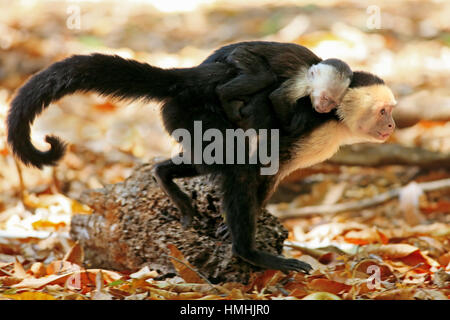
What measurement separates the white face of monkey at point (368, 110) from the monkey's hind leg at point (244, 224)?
798 mm

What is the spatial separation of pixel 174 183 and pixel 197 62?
14.2ft

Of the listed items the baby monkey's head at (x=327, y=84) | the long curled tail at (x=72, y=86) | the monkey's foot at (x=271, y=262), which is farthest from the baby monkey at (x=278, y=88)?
the monkey's foot at (x=271, y=262)

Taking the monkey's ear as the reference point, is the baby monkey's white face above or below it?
below

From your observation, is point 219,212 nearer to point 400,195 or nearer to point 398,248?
point 398,248

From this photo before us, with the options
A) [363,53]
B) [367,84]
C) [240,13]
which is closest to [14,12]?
[240,13]

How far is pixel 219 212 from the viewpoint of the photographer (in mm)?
3850

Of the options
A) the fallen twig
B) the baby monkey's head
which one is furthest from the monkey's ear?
the fallen twig

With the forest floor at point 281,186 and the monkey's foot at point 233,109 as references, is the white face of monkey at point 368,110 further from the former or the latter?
the forest floor at point 281,186

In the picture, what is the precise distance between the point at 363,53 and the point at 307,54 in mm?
4647

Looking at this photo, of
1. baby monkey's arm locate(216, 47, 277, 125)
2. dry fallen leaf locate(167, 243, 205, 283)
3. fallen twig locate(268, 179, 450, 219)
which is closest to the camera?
dry fallen leaf locate(167, 243, 205, 283)

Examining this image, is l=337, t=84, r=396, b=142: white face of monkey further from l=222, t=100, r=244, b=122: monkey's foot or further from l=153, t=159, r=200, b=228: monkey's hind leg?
l=153, t=159, r=200, b=228: monkey's hind leg

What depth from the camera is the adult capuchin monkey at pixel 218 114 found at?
134 inches

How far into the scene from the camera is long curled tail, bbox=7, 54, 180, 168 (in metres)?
3.39

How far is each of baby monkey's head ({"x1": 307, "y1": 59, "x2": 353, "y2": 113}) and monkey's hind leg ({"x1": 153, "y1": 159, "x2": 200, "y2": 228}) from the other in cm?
93
